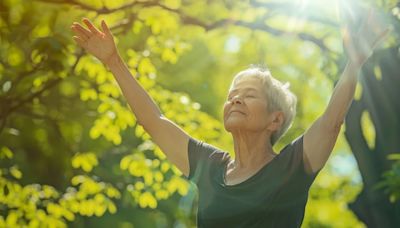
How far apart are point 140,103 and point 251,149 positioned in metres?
0.49

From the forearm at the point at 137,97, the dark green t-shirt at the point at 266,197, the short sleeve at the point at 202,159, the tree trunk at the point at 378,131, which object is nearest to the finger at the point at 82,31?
the forearm at the point at 137,97

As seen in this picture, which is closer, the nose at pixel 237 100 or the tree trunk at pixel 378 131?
the nose at pixel 237 100

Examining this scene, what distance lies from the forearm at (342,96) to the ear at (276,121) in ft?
0.99

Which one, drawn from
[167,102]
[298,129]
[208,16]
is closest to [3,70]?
[167,102]

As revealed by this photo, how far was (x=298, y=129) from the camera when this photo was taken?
9.43m

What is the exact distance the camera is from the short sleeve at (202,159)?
8.44ft

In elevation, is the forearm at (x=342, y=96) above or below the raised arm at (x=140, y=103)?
above

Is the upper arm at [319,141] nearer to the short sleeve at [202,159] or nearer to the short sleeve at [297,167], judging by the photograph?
the short sleeve at [297,167]

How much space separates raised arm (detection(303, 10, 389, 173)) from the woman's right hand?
89 cm

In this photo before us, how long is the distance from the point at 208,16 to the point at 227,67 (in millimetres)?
2200

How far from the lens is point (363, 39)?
231 cm

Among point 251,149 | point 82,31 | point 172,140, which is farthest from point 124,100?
point 251,149

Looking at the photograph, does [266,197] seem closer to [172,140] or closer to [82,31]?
[172,140]

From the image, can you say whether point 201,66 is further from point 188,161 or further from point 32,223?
point 188,161
